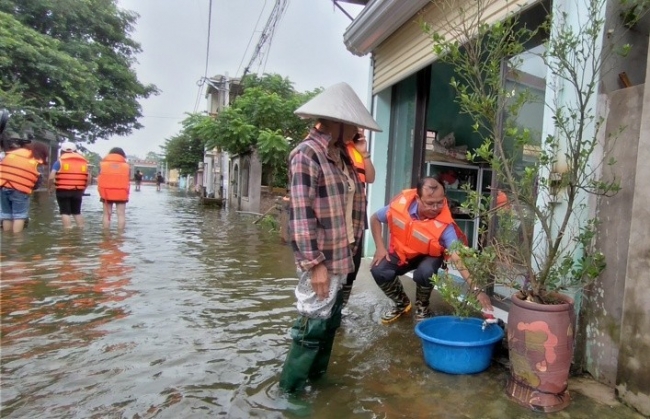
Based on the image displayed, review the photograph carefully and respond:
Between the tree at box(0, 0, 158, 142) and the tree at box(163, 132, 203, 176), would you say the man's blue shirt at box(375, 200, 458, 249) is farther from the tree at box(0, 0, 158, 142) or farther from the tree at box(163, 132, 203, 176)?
the tree at box(163, 132, 203, 176)

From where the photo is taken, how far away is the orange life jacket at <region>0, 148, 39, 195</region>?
22.4 ft

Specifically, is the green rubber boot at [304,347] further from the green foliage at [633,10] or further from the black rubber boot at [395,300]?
the green foliage at [633,10]

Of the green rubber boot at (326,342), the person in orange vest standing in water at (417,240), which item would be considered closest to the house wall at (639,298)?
the person in orange vest standing in water at (417,240)

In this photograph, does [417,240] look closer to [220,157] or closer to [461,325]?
[461,325]

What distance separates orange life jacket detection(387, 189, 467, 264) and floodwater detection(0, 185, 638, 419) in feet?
2.02

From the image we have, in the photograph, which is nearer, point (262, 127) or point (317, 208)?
point (317, 208)

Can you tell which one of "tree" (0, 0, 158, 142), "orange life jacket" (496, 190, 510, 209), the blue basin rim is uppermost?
"tree" (0, 0, 158, 142)

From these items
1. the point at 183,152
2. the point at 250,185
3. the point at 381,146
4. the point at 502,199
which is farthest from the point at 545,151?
the point at 183,152

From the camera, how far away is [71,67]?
51.6 feet

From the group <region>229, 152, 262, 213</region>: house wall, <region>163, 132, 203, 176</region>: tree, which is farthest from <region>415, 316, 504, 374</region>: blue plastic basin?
<region>163, 132, 203, 176</region>: tree

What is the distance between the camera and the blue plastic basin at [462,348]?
2.55 meters

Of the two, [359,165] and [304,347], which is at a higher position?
[359,165]

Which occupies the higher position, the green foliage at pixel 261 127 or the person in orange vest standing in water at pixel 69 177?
the green foliage at pixel 261 127

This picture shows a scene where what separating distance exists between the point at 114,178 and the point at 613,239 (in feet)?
25.6
